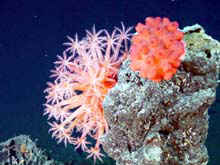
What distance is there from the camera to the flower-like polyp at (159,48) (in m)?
2.63

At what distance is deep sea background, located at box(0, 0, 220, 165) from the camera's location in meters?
13.2

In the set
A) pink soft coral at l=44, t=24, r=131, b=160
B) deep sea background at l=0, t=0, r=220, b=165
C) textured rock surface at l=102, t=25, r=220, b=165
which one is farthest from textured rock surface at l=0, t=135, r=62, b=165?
deep sea background at l=0, t=0, r=220, b=165

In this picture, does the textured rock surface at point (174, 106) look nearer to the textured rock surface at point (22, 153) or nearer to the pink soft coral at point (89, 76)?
the pink soft coral at point (89, 76)

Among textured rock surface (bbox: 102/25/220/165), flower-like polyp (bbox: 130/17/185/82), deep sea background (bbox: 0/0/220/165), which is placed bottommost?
textured rock surface (bbox: 102/25/220/165)

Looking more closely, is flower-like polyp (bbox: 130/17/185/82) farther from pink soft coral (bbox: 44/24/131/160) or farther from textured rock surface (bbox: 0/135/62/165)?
textured rock surface (bbox: 0/135/62/165)

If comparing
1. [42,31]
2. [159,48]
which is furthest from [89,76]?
[42,31]

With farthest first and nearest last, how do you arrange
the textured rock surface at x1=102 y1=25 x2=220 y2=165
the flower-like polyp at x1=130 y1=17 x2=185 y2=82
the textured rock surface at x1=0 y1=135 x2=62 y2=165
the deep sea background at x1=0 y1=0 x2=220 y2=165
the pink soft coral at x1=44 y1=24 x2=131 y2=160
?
1. the deep sea background at x1=0 y1=0 x2=220 y2=165
2. the textured rock surface at x1=0 y1=135 x2=62 y2=165
3. the pink soft coral at x1=44 y1=24 x2=131 y2=160
4. the textured rock surface at x1=102 y1=25 x2=220 y2=165
5. the flower-like polyp at x1=130 y1=17 x2=185 y2=82

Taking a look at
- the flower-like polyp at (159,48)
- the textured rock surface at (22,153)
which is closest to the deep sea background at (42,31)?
the textured rock surface at (22,153)

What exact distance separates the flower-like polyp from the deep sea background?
27.4 feet

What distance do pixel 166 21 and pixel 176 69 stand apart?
46cm

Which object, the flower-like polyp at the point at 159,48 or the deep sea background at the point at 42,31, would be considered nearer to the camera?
the flower-like polyp at the point at 159,48

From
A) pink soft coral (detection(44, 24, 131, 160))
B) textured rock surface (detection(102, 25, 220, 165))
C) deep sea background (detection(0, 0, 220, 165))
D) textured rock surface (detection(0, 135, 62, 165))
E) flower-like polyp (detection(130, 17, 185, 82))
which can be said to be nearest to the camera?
flower-like polyp (detection(130, 17, 185, 82))

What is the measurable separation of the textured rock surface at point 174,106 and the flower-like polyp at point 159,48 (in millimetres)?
132

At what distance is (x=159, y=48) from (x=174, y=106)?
59cm
